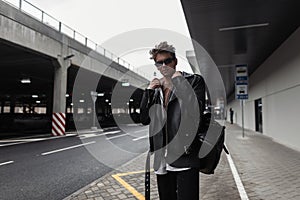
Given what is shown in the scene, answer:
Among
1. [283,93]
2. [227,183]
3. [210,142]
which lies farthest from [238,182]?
[283,93]

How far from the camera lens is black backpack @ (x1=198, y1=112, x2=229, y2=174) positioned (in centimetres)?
153

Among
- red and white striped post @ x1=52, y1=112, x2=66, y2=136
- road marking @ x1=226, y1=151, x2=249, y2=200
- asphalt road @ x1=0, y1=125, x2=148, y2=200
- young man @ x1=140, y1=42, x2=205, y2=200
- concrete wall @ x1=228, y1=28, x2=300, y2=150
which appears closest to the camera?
young man @ x1=140, y1=42, x2=205, y2=200

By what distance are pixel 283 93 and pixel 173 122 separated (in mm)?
9746

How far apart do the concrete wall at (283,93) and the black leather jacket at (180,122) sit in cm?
799

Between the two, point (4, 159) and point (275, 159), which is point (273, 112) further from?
point (4, 159)

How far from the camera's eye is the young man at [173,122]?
1.53 m

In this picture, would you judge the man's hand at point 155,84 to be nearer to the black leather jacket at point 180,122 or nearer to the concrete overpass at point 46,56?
the black leather jacket at point 180,122

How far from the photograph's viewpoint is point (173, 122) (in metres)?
1.60

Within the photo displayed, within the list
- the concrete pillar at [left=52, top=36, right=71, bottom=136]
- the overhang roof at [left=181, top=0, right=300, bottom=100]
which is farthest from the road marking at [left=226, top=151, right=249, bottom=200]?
the concrete pillar at [left=52, top=36, right=71, bottom=136]

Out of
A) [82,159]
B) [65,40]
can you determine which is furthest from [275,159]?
[65,40]

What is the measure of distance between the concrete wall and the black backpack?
7.91 meters

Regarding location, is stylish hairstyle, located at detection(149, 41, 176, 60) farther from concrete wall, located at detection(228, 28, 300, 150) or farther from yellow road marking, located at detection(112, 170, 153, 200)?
concrete wall, located at detection(228, 28, 300, 150)

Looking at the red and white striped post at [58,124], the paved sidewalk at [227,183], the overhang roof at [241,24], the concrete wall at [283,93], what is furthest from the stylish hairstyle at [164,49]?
the red and white striped post at [58,124]

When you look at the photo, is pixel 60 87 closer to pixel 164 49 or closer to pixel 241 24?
pixel 241 24
